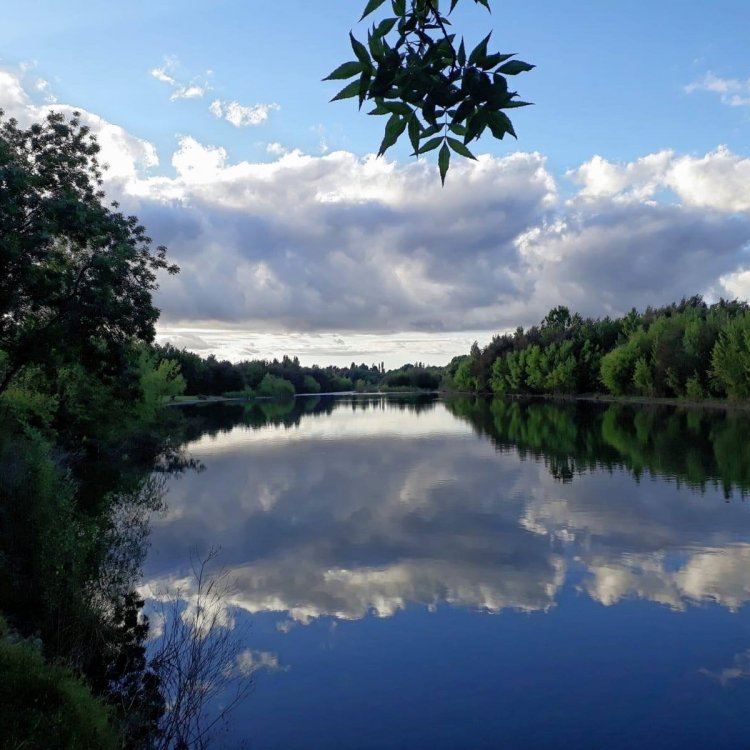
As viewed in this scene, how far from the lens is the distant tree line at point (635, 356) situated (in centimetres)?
7550

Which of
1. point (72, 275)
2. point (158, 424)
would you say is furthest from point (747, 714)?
point (158, 424)

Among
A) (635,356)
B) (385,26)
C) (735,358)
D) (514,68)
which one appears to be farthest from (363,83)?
(635,356)

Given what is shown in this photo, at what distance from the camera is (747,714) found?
10.4 m

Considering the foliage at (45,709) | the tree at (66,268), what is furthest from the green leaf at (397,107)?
the tree at (66,268)

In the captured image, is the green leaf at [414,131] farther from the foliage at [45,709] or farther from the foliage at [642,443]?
the foliage at [642,443]

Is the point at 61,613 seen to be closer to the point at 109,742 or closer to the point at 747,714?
the point at 109,742

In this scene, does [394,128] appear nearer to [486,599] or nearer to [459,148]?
[459,148]

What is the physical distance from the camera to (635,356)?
9881cm

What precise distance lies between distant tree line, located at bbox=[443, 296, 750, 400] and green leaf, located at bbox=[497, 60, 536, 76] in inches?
3056

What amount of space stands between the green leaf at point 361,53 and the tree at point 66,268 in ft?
57.2

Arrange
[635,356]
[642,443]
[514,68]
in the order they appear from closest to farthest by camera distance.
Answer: [514,68]
[642,443]
[635,356]

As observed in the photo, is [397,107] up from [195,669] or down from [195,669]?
up

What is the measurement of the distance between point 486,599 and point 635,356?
298ft

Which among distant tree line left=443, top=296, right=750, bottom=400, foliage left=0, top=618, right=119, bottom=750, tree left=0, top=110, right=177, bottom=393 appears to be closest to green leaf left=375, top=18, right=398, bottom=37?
foliage left=0, top=618, right=119, bottom=750
